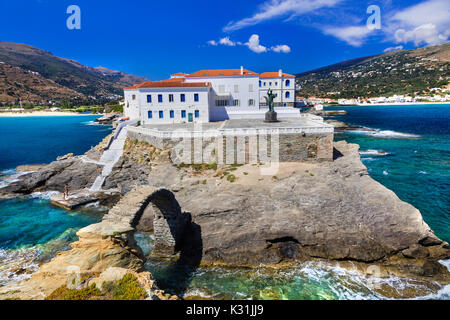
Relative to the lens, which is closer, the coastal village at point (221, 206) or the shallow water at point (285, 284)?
the coastal village at point (221, 206)

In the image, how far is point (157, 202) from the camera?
62.2 feet

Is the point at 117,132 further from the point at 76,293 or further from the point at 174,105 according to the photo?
the point at 76,293

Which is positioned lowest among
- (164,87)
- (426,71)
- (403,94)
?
(164,87)

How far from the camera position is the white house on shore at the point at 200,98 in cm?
3819

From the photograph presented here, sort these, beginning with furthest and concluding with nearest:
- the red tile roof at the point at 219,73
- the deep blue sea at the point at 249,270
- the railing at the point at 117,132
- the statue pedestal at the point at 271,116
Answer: the red tile roof at the point at 219,73
the railing at the point at 117,132
the statue pedestal at the point at 271,116
the deep blue sea at the point at 249,270

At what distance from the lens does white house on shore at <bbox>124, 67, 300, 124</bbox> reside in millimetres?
38188

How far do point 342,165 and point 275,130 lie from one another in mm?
8552

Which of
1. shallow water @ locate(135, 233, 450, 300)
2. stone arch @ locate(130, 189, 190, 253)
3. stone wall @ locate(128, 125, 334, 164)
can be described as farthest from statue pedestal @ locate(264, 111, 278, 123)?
shallow water @ locate(135, 233, 450, 300)

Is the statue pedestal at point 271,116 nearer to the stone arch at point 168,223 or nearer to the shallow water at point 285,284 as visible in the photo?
the stone arch at point 168,223

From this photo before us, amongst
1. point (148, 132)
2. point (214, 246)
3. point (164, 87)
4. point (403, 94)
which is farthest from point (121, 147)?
point (403, 94)

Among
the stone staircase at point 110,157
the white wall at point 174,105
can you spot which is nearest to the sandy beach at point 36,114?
the stone staircase at point 110,157

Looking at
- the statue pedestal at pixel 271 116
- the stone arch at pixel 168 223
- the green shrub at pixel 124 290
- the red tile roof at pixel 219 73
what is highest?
the red tile roof at pixel 219 73

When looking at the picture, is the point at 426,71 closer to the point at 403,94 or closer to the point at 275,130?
the point at 403,94

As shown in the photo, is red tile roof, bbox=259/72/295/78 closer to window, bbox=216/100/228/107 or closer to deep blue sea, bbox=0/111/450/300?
window, bbox=216/100/228/107
